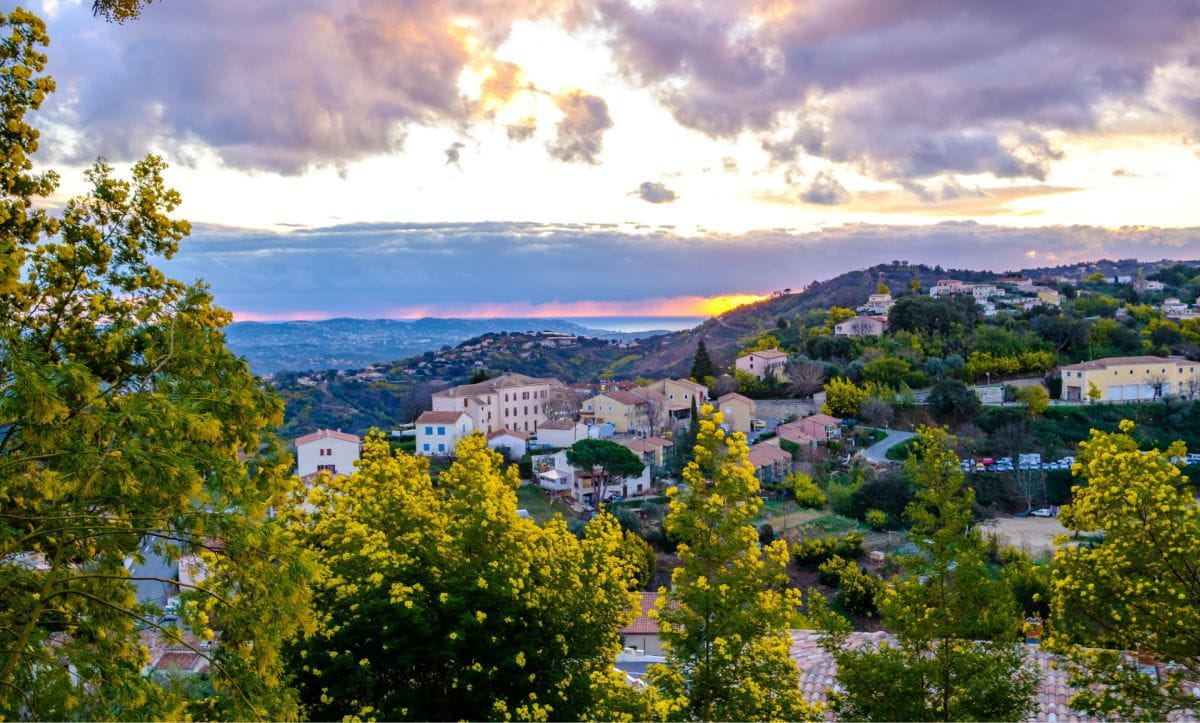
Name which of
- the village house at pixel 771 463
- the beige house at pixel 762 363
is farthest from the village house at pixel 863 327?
the village house at pixel 771 463

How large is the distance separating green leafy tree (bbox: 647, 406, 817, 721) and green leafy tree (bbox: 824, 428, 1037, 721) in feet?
2.68

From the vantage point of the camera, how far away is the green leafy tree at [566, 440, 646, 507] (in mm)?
32094

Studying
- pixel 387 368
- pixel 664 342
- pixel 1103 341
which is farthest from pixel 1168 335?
pixel 387 368

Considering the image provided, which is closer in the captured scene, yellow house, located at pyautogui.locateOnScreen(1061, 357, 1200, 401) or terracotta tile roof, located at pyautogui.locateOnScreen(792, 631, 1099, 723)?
terracotta tile roof, located at pyautogui.locateOnScreen(792, 631, 1099, 723)

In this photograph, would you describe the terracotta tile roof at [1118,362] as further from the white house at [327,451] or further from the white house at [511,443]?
the white house at [327,451]

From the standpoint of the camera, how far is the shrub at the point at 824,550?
80.7 feet

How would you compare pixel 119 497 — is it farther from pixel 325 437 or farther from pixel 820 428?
pixel 820 428

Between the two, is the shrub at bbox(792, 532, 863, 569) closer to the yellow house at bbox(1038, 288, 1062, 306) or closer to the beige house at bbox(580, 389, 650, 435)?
the beige house at bbox(580, 389, 650, 435)

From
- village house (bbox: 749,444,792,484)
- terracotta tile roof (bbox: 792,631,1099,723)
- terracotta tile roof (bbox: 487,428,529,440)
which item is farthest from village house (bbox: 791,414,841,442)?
terracotta tile roof (bbox: 792,631,1099,723)

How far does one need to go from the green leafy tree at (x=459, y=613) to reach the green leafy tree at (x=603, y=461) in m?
22.9

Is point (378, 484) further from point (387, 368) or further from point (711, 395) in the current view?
point (387, 368)

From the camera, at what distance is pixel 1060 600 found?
7.38 meters

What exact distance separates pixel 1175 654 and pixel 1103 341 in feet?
166

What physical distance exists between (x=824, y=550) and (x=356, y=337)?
95.9 meters
